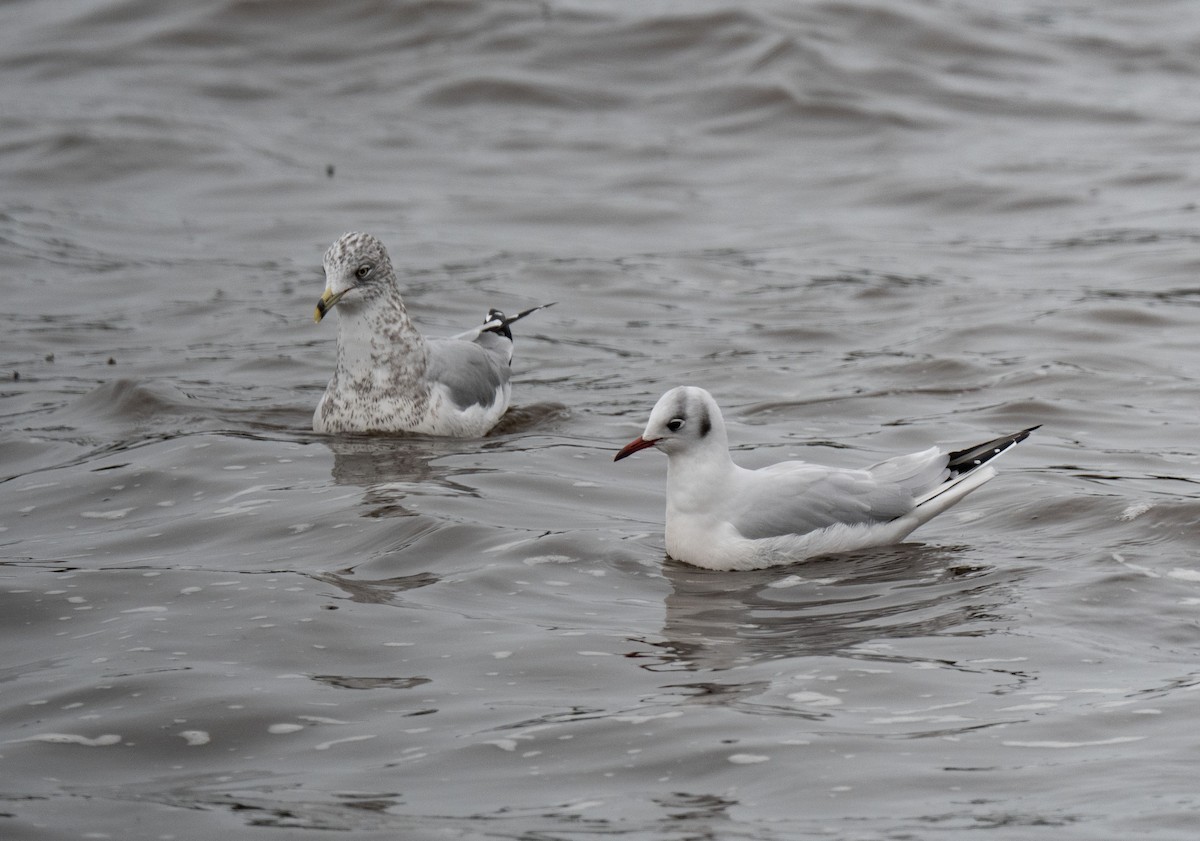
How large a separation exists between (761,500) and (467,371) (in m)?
3.20

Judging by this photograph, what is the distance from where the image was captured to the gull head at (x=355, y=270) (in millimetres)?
10703

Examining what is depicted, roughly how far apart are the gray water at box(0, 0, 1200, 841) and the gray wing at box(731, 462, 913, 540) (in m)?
0.24

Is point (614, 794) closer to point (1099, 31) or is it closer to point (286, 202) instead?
point (286, 202)

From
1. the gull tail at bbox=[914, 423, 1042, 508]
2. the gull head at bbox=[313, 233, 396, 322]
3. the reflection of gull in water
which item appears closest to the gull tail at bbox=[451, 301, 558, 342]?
the gull head at bbox=[313, 233, 396, 322]

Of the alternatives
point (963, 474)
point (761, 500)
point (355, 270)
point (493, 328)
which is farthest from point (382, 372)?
point (963, 474)

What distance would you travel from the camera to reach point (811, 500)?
8281 mm

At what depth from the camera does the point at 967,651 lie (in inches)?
280

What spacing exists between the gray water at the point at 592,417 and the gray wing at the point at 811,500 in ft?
0.79

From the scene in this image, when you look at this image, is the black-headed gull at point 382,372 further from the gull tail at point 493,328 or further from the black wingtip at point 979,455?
the black wingtip at point 979,455

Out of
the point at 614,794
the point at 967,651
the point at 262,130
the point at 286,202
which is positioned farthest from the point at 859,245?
the point at 614,794

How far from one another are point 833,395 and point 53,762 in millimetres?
6516

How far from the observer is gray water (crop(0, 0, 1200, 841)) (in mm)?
6125

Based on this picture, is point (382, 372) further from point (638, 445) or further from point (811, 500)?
point (811, 500)

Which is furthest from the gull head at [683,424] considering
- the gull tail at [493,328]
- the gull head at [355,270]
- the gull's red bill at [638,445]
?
the gull tail at [493,328]
